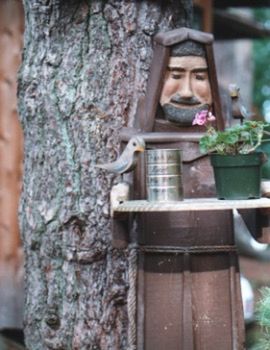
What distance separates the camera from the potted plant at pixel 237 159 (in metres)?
2.29

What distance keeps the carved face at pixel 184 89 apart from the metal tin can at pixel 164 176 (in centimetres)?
20

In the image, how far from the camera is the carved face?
2.45m

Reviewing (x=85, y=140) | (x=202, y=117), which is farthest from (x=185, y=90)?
(x=85, y=140)

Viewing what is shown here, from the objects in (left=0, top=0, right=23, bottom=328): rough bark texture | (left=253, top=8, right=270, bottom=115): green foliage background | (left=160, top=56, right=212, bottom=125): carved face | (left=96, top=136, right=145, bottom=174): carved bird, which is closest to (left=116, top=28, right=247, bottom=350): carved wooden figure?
(left=160, top=56, right=212, bottom=125): carved face

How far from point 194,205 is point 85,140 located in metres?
0.63

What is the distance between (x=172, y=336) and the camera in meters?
2.44

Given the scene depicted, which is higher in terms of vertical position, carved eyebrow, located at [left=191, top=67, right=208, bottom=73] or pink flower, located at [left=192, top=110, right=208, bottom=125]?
carved eyebrow, located at [left=191, top=67, right=208, bottom=73]

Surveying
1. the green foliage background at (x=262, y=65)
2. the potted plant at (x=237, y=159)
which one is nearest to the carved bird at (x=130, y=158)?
the potted plant at (x=237, y=159)

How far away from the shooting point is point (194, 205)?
7.20 feet

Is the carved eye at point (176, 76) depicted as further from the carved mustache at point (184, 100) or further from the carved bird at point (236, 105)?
the carved bird at point (236, 105)

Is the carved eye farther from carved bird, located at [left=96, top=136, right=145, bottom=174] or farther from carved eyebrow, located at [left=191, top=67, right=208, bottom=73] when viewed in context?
carved bird, located at [left=96, top=136, right=145, bottom=174]

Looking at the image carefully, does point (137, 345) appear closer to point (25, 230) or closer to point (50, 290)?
point (50, 290)

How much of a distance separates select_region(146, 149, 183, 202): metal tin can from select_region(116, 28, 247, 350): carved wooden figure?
136 millimetres

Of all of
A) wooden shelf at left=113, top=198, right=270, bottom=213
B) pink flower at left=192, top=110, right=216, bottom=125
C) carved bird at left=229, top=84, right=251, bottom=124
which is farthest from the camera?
carved bird at left=229, top=84, right=251, bottom=124
